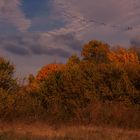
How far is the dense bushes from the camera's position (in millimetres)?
33159

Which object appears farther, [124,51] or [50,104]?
[124,51]

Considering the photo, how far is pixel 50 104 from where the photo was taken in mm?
35750

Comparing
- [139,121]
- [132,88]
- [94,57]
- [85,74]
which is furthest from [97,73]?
[94,57]

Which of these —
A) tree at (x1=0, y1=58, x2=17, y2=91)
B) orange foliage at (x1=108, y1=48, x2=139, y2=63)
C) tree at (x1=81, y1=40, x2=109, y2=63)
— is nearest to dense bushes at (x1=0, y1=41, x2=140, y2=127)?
tree at (x1=0, y1=58, x2=17, y2=91)

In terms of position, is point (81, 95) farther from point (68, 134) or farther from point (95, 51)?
point (95, 51)

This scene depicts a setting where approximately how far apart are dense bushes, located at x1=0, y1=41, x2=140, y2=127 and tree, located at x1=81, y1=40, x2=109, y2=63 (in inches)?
985

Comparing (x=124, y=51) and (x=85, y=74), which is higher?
(x=124, y=51)

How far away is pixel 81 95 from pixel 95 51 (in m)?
29.0

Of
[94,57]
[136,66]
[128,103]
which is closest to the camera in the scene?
[128,103]

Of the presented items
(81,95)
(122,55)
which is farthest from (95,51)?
(81,95)

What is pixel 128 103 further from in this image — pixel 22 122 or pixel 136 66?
pixel 22 122

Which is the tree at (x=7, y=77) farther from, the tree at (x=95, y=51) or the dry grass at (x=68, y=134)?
the tree at (x=95, y=51)

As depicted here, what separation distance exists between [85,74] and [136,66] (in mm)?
4925

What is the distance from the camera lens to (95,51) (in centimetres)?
6384
